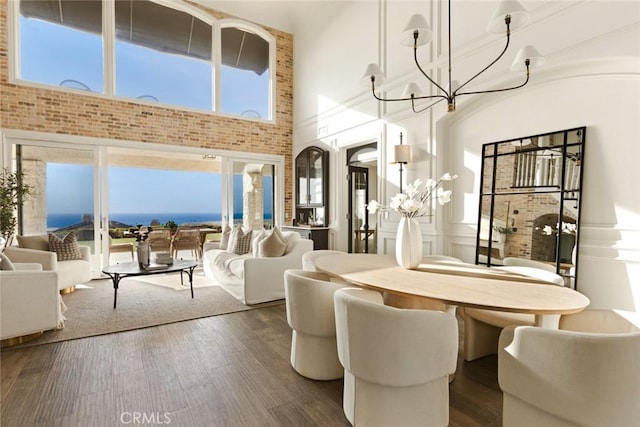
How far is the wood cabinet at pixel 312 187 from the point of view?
20.7ft

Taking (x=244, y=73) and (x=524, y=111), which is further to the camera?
(x=244, y=73)

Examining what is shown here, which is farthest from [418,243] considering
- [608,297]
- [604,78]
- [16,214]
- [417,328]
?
[16,214]

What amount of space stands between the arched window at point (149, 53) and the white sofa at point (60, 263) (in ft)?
9.40

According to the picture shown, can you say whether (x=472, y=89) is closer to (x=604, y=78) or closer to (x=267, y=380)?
(x=604, y=78)

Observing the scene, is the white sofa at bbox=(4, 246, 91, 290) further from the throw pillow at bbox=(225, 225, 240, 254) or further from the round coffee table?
the throw pillow at bbox=(225, 225, 240, 254)

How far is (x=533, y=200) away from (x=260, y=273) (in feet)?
10.2

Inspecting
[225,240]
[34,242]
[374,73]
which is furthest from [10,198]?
[374,73]

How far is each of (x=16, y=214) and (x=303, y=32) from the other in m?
6.22

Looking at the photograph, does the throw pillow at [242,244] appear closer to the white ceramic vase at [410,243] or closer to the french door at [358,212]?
the french door at [358,212]

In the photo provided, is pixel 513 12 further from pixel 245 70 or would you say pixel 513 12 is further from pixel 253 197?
pixel 245 70

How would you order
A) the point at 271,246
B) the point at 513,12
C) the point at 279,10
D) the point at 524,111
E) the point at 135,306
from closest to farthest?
1. the point at 513,12
2. the point at 524,111
3. the point at 135,306
4. the point at 271,246
5. the point at 279,10

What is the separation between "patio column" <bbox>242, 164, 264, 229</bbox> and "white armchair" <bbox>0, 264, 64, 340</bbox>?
4153mm

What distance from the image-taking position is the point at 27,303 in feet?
9.45

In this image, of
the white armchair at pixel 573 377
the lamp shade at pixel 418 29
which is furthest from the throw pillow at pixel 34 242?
the white armchair at pixel 573 377
